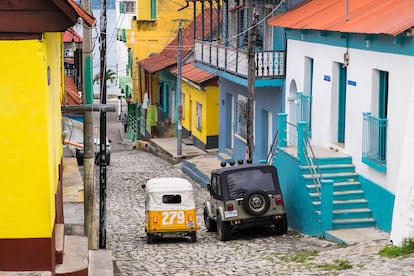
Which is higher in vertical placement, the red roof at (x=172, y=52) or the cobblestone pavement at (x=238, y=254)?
the red roof at (x=172, y=52)

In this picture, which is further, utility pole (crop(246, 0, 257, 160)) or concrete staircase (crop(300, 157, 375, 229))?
utility pole (crop(246, 0, 257, 160))

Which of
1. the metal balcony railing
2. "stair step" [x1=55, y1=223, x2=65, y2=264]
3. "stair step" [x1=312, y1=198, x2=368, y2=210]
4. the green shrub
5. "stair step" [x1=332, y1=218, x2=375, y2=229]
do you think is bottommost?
"stair step" [x1=332, y1=218, x2=375, y2=229]

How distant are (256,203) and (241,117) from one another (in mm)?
13359

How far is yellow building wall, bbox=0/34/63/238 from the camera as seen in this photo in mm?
10898

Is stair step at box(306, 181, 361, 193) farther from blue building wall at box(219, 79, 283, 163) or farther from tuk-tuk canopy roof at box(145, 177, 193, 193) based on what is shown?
blue building wall at box(219, 79, 283, 163)

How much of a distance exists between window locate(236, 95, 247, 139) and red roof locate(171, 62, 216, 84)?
4790mm

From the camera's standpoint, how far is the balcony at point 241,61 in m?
27.8

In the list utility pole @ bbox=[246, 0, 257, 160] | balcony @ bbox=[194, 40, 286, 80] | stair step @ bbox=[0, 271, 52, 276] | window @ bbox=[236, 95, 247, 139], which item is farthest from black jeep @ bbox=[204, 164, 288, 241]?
window @ bbox=[236, 95, 247, 139]

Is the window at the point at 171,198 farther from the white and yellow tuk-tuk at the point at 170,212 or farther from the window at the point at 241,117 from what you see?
the window at the point at 241,117

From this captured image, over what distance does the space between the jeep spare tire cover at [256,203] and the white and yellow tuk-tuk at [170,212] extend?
118 cm

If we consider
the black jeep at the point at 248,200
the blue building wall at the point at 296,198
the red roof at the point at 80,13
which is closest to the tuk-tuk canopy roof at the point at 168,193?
the black jeep at the point at 248,200

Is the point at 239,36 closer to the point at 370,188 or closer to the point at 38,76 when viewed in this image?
the point at 370,188

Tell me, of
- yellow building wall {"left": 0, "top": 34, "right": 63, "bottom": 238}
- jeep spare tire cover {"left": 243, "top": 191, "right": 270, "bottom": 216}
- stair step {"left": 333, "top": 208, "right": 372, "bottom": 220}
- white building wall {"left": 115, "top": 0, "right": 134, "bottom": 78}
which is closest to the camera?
yellow building wall {"left": 0, "top": 34, "right": 63, "bottom": 238}

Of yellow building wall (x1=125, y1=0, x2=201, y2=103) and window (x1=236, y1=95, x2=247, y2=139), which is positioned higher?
yellow building wall (x1=125, y1=0, x2=201, y2=103)
